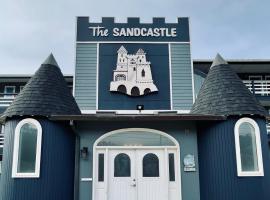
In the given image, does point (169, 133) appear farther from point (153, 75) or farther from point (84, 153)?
point (153, 75)

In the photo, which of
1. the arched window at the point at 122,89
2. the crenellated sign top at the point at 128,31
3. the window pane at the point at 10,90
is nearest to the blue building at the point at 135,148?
the arched window at the point at 122,89

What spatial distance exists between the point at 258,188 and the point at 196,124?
2509 mm

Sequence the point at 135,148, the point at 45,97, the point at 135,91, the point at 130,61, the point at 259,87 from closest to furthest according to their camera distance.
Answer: the point at 45,97 → the point at 135,148 → the point at 135,91 → the point at 130,61 → the point at 259,87

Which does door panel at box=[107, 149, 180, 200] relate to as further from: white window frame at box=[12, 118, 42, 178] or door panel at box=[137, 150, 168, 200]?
white window frame at box=[12, 118, 42, 178]

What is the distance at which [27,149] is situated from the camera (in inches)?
370

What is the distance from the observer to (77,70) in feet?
60.5

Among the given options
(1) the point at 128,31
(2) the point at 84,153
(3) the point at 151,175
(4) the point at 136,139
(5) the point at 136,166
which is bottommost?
(3) the point at 151,175

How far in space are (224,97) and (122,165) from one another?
11.7 ft

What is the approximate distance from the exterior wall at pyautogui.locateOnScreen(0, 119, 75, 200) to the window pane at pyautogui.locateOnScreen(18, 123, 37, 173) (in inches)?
9.2

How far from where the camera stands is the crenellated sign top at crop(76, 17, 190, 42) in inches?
747

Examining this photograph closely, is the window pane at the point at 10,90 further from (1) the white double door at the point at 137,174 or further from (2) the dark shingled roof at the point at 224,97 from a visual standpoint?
(2) the dark shingled roof at the point at 224,97

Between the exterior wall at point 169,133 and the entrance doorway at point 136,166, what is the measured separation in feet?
0.49

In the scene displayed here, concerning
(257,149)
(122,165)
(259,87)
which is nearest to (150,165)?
(122,165)

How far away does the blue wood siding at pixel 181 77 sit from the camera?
1825 centimetres
